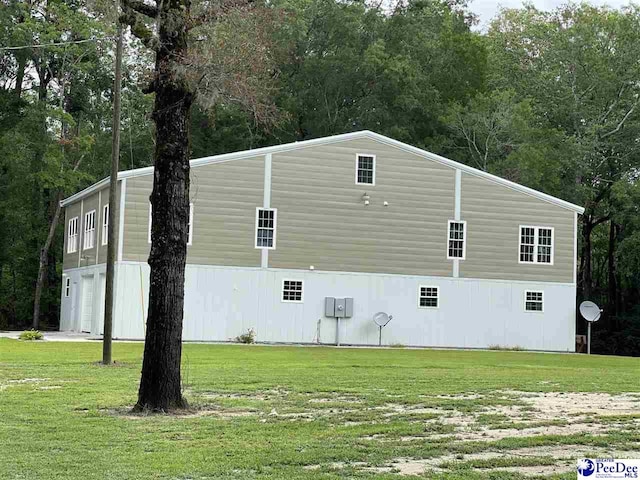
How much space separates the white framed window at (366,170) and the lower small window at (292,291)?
13.0 feet

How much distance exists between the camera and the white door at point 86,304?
3419cm

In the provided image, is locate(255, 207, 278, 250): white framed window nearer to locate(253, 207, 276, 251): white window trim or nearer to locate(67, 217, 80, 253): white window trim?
locate(253, 207, 276, 251): white window trim

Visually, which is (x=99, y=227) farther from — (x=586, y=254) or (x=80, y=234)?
(x=586, y=254)

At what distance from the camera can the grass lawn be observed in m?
7.73

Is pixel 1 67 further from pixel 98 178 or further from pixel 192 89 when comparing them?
pixel 192 89

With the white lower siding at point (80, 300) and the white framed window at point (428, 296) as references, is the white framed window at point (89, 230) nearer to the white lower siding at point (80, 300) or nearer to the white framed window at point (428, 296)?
the white lower siding at point (80, 300)

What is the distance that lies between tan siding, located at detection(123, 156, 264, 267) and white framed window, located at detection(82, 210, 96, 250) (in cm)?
409

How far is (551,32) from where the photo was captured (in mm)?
46719

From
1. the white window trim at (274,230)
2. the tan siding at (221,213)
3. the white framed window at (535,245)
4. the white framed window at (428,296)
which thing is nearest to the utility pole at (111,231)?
the tan siding at (221,213)

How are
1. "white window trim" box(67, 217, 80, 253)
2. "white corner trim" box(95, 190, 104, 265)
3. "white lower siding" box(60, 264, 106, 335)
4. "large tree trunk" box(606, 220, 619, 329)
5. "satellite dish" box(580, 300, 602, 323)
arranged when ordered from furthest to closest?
"large tree trunk" box(606, 220, 619, 329) → "white window trim" box(67, 217, 80, 253) → "satellite dish" box(580, 300, 602, 323) → "white corner trim" box(95, 190, 104, 265) → "white lower siding" box(60, 264, 106, 335)

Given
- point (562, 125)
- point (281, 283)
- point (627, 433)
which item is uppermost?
point (562, 125)

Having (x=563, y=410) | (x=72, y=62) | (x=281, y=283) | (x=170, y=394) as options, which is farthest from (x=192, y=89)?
(x=72, y=62)

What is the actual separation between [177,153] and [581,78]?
36.4 m

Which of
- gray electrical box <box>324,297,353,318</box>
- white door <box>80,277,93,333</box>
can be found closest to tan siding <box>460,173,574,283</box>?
gray electrical box <box>324,297,353,318</box>
